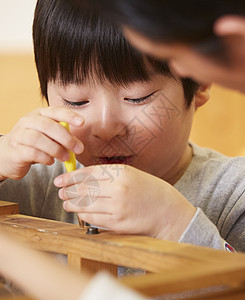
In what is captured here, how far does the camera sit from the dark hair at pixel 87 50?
2.38 ft

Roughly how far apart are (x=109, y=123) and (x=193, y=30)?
1.41 feet

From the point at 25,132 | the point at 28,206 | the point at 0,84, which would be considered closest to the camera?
the point at 25,132

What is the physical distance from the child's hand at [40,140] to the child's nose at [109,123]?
0.26ft

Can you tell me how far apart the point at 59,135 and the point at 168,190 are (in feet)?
0.53

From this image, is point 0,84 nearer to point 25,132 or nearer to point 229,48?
point 25,132

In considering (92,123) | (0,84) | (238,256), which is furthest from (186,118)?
(0,84)

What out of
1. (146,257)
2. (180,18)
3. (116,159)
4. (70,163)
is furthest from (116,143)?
(180,18)

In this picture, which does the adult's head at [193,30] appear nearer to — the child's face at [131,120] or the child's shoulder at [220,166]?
the child's face at [131,120]

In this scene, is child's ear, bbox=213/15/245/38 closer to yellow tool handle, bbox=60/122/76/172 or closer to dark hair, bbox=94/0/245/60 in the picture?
dark hair, bbox=94/0/245/60

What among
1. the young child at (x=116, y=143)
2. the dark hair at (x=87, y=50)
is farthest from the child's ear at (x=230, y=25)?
the dark hair at (x=87, y=50)

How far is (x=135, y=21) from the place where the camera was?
0.33 m

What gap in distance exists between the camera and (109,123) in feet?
2.44

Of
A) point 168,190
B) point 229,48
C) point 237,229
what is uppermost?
point 229,48

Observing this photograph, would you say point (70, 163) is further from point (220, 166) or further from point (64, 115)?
point (220, 166)
